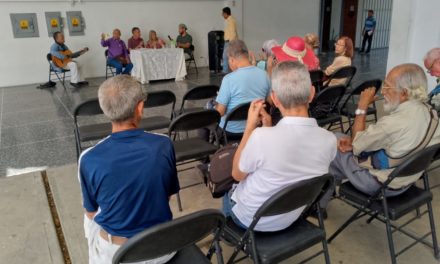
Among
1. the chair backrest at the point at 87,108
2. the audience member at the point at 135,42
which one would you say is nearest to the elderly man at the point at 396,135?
the chair backrest at the point at 87,108

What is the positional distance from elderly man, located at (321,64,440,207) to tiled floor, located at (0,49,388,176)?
2850 millimetres

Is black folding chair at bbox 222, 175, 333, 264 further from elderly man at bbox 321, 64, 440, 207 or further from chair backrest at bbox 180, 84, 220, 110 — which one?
chair backrest at bbox 180, 84, 220, 110

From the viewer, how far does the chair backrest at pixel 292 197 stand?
52.8 inches

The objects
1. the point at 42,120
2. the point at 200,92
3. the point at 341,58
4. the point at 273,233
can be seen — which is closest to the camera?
the point at 273,233

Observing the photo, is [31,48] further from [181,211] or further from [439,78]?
[439,78]

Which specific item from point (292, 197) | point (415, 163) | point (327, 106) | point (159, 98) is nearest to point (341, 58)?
point (327, 106)

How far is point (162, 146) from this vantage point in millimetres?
1356

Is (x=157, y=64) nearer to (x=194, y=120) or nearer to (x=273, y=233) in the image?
(x=194, y=120)

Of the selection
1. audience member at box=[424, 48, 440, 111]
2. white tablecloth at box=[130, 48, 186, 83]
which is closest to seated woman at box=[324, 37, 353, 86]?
audience member at box=[424, 48, 440, 111]

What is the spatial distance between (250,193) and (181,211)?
118cm

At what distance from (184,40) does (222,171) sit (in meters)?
8.57

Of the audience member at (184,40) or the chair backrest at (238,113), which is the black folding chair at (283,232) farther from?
the audience member at (184,40)

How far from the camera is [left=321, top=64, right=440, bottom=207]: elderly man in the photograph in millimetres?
1840

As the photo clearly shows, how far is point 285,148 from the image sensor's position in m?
1.42
